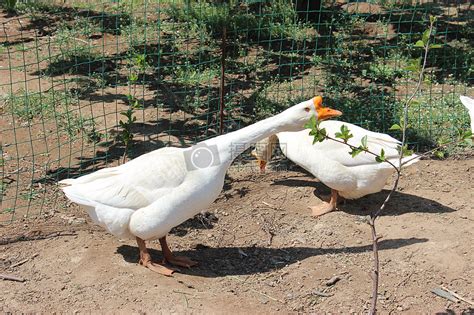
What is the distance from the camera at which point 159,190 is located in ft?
14.4

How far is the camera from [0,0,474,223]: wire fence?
6273 millimetres

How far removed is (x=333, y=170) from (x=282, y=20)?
463 cm

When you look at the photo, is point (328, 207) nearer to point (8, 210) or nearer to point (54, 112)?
point (8, 210)

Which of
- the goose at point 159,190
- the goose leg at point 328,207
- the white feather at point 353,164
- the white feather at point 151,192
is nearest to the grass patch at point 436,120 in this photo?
the white feather at point 353,164

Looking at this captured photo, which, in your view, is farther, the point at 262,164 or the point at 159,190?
the point at 262,164

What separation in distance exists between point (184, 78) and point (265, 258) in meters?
3.50

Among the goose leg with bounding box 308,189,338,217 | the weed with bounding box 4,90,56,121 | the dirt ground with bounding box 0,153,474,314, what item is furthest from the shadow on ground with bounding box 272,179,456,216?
the weed with bounding box 4,90,56,121

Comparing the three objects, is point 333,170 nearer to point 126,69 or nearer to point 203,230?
point 203,230

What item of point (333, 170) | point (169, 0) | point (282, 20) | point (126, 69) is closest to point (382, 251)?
point (333, 170)

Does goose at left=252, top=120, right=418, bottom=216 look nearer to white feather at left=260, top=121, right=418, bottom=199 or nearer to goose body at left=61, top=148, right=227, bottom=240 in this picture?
white feather at left=260, top=121, right=418, bottom=199

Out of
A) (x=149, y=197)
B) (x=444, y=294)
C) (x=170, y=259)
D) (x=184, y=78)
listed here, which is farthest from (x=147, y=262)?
(x=184, y=78)

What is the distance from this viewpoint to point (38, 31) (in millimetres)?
9219

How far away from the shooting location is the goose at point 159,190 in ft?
14.2

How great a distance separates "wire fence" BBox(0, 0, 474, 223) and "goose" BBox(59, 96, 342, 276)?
1053 millimetres
